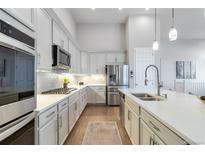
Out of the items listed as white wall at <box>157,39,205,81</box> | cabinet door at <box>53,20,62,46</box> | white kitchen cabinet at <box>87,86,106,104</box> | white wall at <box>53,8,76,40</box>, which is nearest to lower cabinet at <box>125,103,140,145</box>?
cabinet door at <box>53,20,62,46</box>

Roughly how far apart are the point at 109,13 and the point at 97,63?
6.61 feet

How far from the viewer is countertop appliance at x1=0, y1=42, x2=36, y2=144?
1.07m

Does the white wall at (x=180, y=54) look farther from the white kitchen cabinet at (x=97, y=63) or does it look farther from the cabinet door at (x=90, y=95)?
the cabinet door at (x=90, y=95)

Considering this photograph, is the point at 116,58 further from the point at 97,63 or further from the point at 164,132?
the point at 164,132

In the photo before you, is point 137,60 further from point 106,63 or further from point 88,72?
point 88,72

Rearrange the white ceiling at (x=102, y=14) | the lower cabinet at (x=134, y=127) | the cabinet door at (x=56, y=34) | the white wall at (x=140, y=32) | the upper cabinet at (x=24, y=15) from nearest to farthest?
the upper cabinet at (x=24, y=15)
the lower cabinet at (x=134, y=127)
the cabinet door at (x=56, y=34)
the white ceiling at (x=102, y=14)
the white wall at (x=140, y=32)

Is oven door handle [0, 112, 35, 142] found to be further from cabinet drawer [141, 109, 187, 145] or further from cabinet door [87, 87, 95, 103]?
cabinet door [87, 87, 95, 103]

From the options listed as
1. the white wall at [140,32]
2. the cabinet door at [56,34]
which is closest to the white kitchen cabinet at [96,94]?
the white wall at [140,32]

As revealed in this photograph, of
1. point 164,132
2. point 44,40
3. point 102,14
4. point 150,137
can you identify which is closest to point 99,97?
point 102,14

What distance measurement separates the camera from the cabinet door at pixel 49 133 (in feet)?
6.08

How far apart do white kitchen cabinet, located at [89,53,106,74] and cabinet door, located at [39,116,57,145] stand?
4939 millimetres

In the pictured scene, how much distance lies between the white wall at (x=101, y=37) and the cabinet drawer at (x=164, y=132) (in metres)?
5.85

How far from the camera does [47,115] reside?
2.00 m

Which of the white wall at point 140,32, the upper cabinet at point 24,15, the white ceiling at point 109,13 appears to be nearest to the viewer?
the upper cabinet at point 24,15
